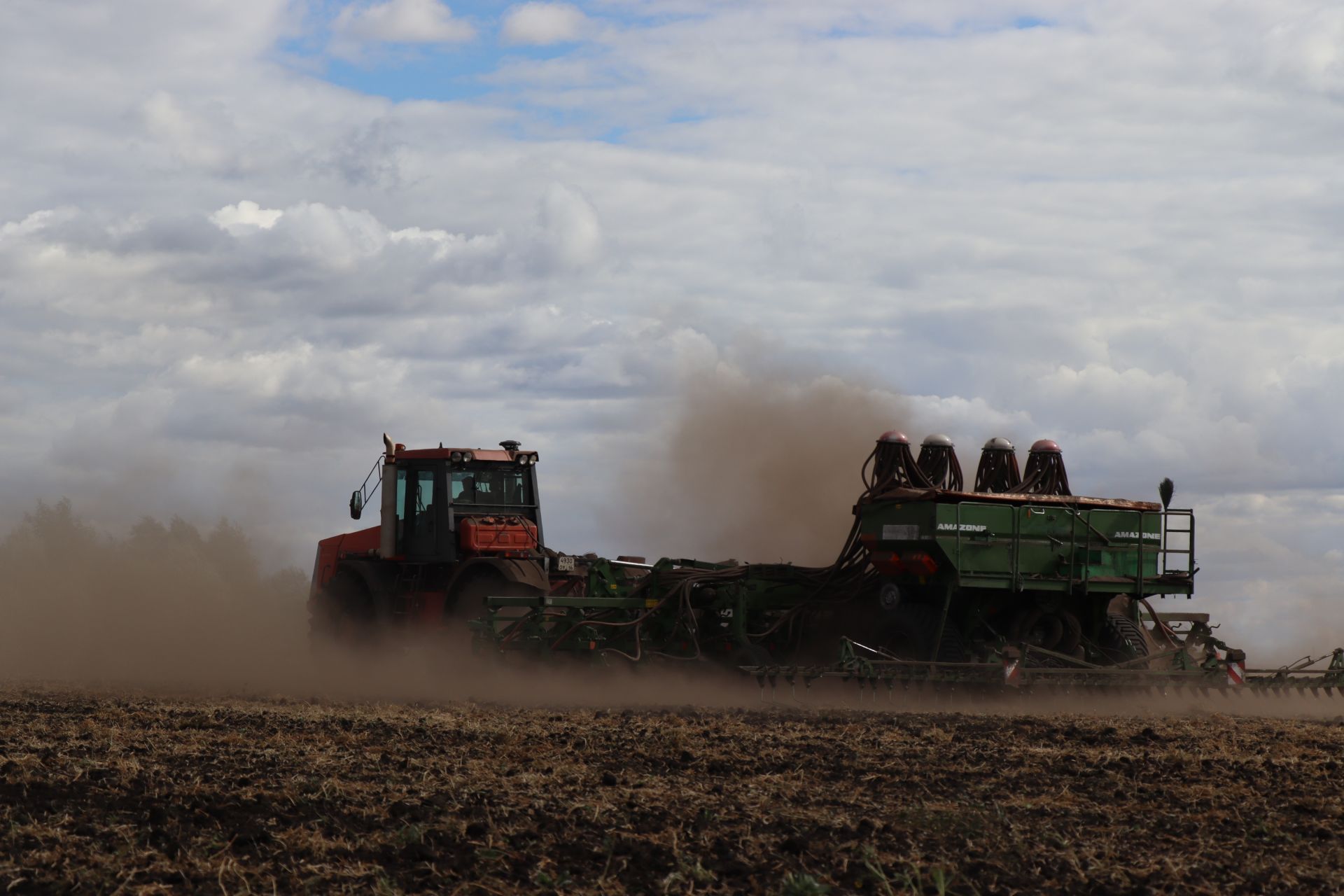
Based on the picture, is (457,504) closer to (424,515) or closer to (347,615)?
(424,515)

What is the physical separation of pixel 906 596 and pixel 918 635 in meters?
0.64

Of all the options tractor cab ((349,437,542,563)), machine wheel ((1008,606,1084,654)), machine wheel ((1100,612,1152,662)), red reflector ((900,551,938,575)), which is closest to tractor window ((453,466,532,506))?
tractor cab ((349,437,542,563))

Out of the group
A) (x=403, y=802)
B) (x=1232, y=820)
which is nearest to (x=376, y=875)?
(x=403, y=802)

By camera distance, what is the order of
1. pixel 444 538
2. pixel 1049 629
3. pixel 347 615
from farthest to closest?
pixel 347 615 → pixel 444 538 → pixel 1049 629

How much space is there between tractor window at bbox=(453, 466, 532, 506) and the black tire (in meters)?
6.63

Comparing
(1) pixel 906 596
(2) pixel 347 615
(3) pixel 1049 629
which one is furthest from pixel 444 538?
(3) pixel 1049 629

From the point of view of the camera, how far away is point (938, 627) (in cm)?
1752

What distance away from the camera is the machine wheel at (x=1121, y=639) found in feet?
62.1

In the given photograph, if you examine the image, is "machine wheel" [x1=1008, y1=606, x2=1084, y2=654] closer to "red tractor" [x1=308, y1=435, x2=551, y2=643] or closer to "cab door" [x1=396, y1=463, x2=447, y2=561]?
"red tractor" [x1=308, y1=435, x2=551, y2=643]

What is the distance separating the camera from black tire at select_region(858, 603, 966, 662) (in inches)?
690

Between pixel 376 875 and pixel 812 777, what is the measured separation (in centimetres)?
401

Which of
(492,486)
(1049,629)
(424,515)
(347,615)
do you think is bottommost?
(347,615)

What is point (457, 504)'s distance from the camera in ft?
72.8

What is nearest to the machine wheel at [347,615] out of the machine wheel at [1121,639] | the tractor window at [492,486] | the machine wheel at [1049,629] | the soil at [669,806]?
the tractor window at [492,486]
